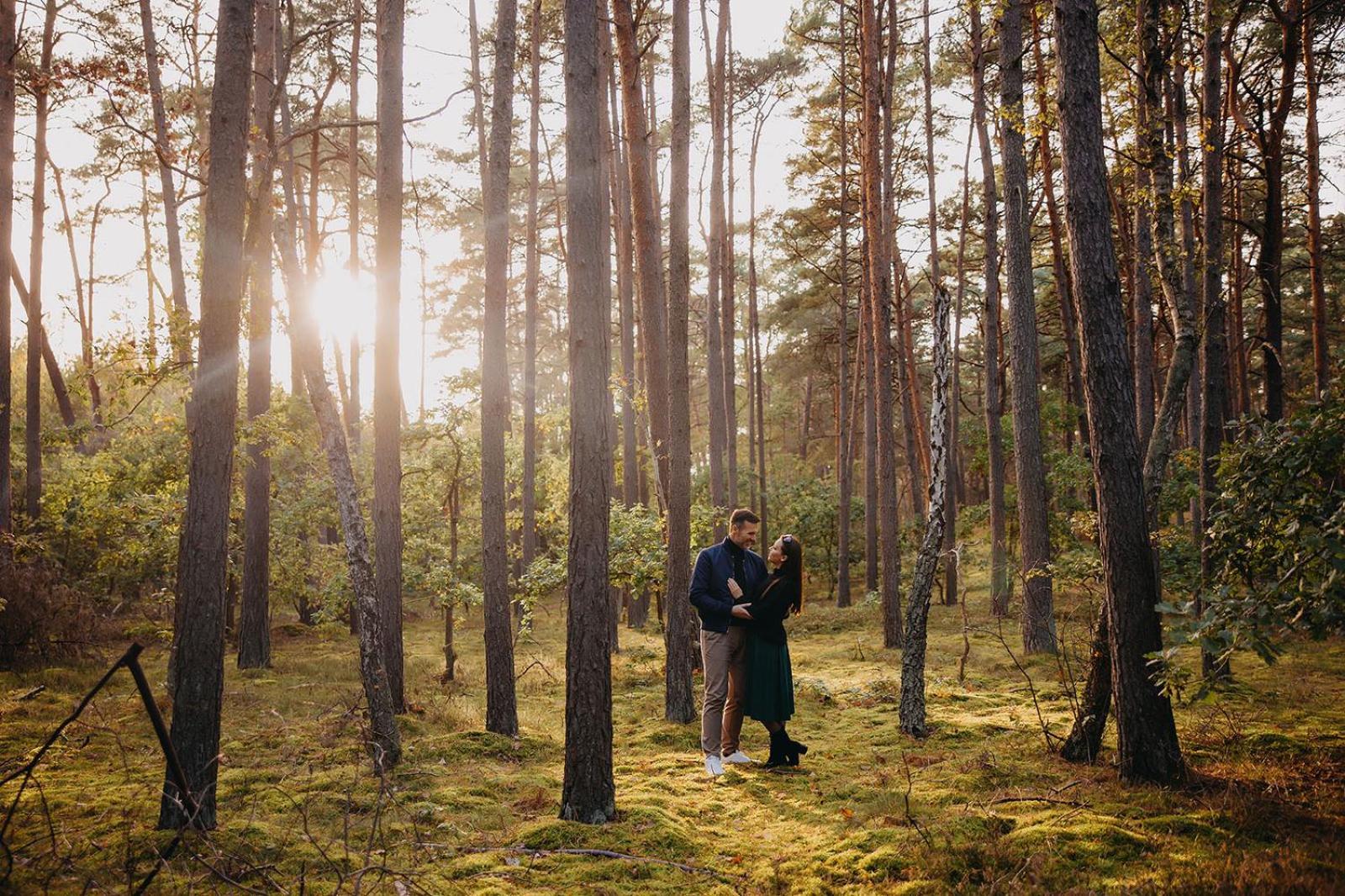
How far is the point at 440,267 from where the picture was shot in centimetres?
3272

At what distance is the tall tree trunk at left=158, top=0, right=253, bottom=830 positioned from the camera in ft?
17.9

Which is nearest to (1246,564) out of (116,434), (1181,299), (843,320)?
(1181,299)

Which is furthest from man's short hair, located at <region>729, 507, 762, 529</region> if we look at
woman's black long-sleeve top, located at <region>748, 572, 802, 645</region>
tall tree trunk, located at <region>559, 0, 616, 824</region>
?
tall tree trunk, located at <region>559, 0, 616, 824</region>

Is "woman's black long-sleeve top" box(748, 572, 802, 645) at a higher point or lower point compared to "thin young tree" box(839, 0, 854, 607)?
lower

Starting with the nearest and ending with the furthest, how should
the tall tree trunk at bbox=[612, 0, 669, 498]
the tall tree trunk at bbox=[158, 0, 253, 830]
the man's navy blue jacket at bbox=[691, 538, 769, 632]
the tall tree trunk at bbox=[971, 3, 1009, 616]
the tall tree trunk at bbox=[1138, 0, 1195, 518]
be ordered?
the tall tree trunk at bbox=[158, 0, 253, 830]
the tall tree trunk at bbox=[1138, 0, 1195, 518]
the man's navy blue jacket at bbox=[691, 538, 769, 632]
the tall tree trunk at bbox=[612, 0, 669, 498]
the tall tree trunk at bbox=[971, 3, 1009, 616]

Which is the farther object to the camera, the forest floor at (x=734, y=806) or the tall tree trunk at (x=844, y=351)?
the tall tree trunk at (x=844, y=351)

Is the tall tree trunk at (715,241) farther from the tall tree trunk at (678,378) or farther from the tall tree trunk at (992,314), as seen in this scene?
the tall tree trunk at (678,378)

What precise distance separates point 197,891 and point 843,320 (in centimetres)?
1768

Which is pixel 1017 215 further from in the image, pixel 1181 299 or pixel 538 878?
pixel 538 878

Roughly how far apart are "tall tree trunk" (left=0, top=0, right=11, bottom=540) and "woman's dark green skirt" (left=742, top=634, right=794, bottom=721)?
12.1 m

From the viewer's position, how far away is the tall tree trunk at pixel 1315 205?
12531mm

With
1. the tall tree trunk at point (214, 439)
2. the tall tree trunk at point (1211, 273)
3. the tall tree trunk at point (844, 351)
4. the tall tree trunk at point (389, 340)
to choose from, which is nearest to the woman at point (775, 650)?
the tall tree trunk at point (214, 439)

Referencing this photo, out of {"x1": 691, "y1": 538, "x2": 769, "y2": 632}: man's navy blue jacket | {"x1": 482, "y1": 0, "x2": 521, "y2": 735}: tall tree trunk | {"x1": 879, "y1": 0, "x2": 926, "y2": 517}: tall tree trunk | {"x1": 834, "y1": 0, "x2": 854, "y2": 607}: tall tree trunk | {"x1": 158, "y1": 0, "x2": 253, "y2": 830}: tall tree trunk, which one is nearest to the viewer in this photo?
{"x1": 158, "y1": 0, "x2": 253, "y2": 830}: tall tree trunk

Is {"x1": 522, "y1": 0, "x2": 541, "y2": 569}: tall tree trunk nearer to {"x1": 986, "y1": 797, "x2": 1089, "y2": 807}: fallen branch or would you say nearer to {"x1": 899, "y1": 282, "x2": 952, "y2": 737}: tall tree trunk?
{"x1": 899, "y1": 282, "x2": 952, "y2": 737}: tall tree trunk
